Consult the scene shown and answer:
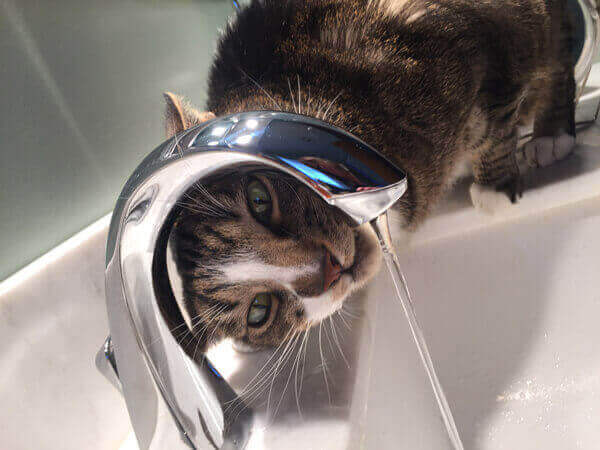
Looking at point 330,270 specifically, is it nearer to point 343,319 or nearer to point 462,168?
point 343,319

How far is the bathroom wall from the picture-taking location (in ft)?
1.24

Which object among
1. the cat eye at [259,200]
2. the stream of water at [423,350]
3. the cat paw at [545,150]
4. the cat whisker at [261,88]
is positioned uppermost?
the cat whisker at [261,88]

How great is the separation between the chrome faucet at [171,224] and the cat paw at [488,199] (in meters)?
0.41

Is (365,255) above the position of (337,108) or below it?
below

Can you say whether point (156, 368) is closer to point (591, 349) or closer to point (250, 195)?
point (250, 195)

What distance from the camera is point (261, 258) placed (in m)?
0.40

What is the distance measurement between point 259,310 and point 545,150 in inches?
18.2

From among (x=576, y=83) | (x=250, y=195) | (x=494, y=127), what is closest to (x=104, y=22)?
(x=250, y=195)

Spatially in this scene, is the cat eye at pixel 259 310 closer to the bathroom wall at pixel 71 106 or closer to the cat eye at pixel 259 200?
the cat eye at pixel 259 200

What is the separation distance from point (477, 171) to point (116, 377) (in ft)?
1.79

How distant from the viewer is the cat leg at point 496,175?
1.97 ft

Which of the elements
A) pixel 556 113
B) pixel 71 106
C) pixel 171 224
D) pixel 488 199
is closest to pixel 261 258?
pixel 171 224

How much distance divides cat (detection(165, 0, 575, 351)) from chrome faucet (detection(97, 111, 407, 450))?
58 mm

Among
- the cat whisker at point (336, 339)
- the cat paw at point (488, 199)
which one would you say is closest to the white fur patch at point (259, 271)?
the cat whisker at point (336, 339)
